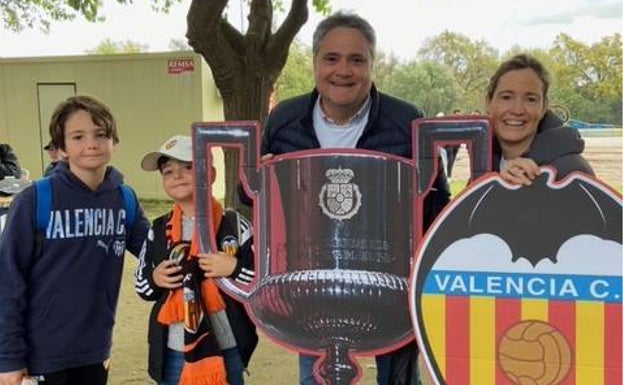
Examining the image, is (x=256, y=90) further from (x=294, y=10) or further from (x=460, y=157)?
(x=460, y=157)

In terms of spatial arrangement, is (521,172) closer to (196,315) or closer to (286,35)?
(196,315)

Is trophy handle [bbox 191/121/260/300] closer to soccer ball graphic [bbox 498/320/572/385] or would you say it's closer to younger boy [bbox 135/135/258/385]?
younger boy [bbox 135/135/258/385]

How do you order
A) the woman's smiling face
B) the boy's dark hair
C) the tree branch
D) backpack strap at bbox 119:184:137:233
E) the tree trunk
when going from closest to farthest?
the woman's smiling face
the boy's dark hair
backpack strap at bbox 119:184:137:233
the tree trunk
the tree branch

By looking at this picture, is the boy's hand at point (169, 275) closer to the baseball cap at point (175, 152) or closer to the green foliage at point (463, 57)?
the baseball cap at point (175, 152)

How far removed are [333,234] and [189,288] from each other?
1.60ft

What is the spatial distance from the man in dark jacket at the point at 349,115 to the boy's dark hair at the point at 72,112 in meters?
0.55

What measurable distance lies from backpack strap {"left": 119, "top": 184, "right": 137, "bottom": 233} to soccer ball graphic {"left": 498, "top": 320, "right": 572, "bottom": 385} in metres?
1.32

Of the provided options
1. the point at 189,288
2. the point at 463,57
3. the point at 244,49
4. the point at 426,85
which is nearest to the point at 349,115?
the point at 189,288

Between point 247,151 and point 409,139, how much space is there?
493 millimetres

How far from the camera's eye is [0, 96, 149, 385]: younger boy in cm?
216

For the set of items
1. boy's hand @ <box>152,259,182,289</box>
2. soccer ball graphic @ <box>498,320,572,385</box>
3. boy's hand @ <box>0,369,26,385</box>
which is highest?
boy's hand @ <box>152,259,182,289</box>

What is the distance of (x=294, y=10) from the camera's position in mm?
6109

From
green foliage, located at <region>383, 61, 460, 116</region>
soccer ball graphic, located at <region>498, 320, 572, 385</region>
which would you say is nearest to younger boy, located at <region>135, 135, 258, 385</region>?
soccer ball graphic, located at <region>498, 320, 572, 385</region>

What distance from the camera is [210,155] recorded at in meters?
2.05
